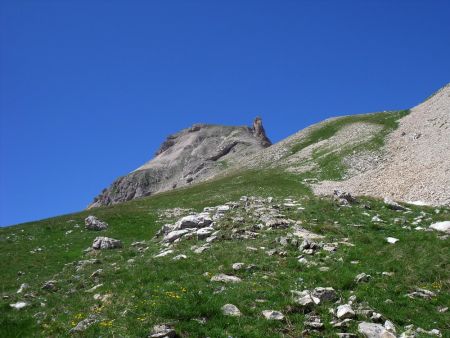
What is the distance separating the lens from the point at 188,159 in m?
167

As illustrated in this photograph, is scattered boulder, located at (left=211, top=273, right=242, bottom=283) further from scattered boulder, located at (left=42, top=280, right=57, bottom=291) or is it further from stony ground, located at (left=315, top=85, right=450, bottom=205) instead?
stony ground, located at (left=315, top=85, right=450, bottom=205)

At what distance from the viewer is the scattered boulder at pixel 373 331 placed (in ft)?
43.5

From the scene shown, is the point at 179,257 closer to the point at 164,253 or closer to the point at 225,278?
the point at 164,253

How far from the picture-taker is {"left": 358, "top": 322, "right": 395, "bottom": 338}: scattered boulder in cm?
1326

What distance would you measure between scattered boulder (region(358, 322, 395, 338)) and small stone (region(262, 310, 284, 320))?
2.47 m

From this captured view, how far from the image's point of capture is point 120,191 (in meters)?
167

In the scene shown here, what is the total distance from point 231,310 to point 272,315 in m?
1.39

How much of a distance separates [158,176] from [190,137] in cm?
3213

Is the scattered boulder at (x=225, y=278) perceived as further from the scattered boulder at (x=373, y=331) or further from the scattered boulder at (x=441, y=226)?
the scattered boulder at (x=441, y=226)

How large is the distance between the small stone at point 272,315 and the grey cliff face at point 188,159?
392 ft

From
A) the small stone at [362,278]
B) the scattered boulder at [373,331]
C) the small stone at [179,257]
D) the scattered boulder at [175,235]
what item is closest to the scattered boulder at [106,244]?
the scattered boulder at [175,235]

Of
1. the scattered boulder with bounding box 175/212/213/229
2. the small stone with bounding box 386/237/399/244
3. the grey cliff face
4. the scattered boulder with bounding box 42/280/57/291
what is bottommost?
the small stone with bounding box 386/237/399/244

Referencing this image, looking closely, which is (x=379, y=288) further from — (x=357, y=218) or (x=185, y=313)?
(x=357, y=218)

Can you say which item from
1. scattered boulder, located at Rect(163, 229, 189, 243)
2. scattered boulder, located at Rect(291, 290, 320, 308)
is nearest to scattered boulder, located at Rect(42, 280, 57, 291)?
scattered boulder, located at Rect(163, 229, 189, 243)
